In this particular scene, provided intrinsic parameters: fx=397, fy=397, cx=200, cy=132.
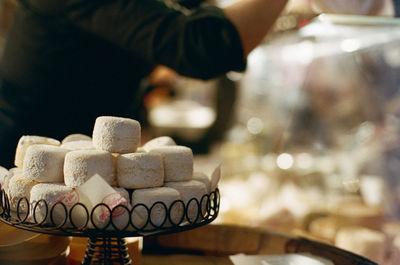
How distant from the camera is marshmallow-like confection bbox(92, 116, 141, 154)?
2.85ft

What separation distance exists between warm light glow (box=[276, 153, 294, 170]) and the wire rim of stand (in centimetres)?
146

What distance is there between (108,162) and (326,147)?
155 centimetres

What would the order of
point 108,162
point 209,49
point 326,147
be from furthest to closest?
point 326,147 → point 209,49 → point 108,162

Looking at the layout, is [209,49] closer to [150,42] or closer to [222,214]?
[150,42]

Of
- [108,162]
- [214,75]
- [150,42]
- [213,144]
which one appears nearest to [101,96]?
[150,42]

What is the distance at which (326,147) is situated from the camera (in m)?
2.11

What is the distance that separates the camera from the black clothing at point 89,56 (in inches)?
50.8

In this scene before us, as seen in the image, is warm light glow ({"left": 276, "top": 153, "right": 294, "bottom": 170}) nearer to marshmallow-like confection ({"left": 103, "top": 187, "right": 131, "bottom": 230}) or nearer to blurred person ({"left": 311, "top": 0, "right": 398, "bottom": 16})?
blurred person ({"left": 311, "top": 0, "right": 398, "bottom": 16})

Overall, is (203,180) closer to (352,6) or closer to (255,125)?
(352,6)

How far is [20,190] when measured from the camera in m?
0.84

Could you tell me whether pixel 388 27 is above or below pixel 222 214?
above

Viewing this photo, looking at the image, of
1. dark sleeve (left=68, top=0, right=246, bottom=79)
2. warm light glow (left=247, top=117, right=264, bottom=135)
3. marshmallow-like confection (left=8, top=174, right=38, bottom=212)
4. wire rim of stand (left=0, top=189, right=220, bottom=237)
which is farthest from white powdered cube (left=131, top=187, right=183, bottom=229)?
warm light glow (left=247, top=117, right=264, bottom=135)

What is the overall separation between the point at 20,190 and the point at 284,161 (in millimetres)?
1648

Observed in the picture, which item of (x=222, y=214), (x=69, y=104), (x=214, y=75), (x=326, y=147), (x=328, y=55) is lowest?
(x=222, y=214)
